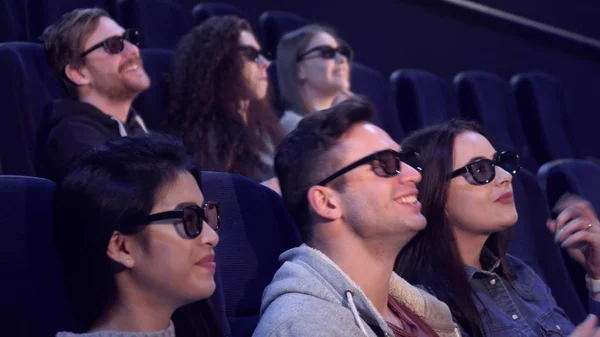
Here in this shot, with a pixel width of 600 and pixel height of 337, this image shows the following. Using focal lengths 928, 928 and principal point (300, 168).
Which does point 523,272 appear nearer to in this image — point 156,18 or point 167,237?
point 167,237

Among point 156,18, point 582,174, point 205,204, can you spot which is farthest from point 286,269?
point 156,18

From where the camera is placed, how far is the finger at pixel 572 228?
1090mm

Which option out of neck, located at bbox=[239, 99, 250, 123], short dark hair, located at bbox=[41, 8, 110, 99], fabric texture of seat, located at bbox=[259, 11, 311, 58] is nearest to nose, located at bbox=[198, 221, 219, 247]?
short dark hair, located at bbox=[41, 8, 110, 99]

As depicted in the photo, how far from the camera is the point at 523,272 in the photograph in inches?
45.3

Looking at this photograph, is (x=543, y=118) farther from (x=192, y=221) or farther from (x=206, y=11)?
(x=192, y=221)

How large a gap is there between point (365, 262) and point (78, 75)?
66cm

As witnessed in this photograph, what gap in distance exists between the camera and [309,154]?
37.0 inches

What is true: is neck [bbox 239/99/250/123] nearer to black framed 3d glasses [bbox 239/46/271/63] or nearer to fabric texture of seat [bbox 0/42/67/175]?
black framed 3d glasses [bbox 239/46/271/63]

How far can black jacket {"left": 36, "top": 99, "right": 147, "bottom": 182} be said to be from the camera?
1.20 metres

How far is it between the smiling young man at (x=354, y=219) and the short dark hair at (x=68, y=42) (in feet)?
1.80

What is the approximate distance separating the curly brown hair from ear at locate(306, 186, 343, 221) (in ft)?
1.71

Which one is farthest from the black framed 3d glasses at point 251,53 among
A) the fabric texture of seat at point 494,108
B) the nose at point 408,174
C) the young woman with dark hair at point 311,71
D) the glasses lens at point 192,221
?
the glasses lens at point 192,221

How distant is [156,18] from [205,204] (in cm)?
111

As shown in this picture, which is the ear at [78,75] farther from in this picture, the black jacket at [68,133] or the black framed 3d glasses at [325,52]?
the black framed 3d glasses at [325,52]
